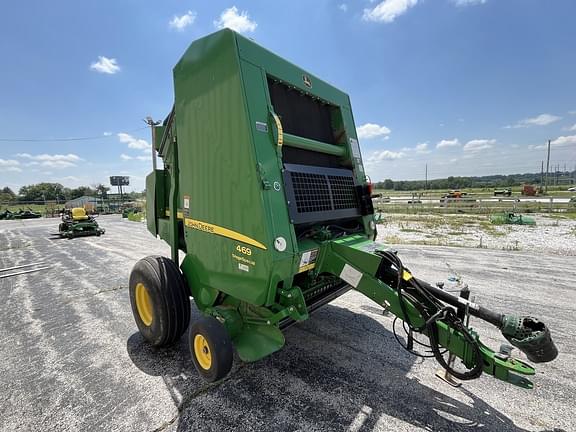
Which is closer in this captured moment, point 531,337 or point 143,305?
point 531,337

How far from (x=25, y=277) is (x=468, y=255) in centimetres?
1042

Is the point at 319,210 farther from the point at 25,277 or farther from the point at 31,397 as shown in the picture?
the point at 25,277

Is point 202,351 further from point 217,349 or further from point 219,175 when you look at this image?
point 219,175

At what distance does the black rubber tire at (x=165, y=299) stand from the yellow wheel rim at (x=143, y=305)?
0.48 feet

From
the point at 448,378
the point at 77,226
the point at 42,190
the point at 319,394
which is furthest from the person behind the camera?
the point at 42,190

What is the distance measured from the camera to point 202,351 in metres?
2.38

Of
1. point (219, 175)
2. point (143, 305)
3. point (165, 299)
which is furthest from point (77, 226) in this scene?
point (219, 175)

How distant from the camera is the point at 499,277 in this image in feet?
17.4

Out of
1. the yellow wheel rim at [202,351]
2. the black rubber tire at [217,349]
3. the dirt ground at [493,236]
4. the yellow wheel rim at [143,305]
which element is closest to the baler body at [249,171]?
the black rubber tire at [217,349]

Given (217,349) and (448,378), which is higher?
(217,349)

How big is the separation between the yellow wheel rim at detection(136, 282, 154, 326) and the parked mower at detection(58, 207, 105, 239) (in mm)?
12524

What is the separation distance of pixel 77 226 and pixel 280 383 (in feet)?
47.6

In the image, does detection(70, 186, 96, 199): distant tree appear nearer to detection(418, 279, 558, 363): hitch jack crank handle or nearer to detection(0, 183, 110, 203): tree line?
detection(0, 183, 110, 203): tree line

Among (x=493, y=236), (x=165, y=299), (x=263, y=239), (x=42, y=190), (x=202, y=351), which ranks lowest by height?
(x=493, y=236)
